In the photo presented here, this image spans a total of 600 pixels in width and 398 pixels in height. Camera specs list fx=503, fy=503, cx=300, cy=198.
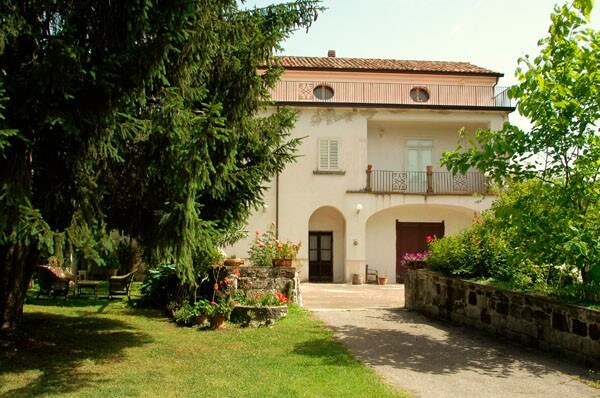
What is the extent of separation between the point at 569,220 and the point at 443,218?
14.8 metres

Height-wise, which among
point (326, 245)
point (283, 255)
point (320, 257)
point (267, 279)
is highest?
point (326, 245)

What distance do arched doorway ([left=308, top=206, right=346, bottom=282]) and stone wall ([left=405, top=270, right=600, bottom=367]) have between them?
899cm

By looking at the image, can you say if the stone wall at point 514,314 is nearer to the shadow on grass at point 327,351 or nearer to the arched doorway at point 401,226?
the shadow on grass at point 327,351

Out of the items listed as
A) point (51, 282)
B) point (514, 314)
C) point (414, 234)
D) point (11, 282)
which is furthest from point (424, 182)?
point (11, 282)

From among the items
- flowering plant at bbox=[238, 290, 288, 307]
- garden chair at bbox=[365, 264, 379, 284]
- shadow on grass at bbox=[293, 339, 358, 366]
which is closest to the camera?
shadow on grass at bbox=[293, 339, 358, 366]

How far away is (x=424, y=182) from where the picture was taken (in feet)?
67.4

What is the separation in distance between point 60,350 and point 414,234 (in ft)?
52.8

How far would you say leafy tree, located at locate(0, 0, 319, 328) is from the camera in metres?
5.42

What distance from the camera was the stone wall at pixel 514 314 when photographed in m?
6.31

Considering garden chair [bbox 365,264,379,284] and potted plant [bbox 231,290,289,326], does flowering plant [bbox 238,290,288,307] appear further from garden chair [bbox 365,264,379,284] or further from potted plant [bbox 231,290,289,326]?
garden chair [bbox 365,264,379,284]

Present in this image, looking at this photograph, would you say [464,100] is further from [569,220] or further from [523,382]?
[523,382]

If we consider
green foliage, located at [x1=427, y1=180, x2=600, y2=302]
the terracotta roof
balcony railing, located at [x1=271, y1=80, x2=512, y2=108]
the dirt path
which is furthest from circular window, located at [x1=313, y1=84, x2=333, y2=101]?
the dirt path

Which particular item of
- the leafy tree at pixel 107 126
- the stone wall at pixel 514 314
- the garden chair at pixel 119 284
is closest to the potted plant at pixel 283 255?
the stone wall at pixel 514 314

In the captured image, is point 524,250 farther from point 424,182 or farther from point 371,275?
point 424,182
